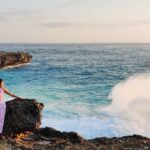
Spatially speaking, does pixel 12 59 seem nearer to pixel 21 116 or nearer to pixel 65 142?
pixel 21 116

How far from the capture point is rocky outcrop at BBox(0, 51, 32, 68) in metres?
62.6

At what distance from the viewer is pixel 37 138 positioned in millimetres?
13812

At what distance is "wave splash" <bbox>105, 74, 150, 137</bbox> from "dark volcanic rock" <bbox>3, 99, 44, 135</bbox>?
7273 mm

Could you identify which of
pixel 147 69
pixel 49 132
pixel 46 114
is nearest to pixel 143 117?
pixel 46 114

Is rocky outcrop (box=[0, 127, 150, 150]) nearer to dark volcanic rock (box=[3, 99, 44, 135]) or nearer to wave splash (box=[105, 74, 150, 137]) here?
dark volcanic rock (box=[3, 99, 44, 135])

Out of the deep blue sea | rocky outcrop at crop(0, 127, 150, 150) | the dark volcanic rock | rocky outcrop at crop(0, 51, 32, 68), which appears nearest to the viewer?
rocky outcrop at crop(0, 127, 150, 150)

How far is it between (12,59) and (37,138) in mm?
52286

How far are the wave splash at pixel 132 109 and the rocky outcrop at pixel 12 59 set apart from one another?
77.9 ft

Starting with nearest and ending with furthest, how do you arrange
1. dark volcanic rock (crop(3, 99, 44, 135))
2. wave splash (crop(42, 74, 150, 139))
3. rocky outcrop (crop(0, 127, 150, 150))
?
rocky outcrop (crop(0, 127, 150, 150)), dark volcanic rock (crop(3, 99, 44, 135)), wave splash (crop(42, 74, 150, 139))

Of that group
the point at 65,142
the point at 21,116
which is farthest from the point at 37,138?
the point at 65,142

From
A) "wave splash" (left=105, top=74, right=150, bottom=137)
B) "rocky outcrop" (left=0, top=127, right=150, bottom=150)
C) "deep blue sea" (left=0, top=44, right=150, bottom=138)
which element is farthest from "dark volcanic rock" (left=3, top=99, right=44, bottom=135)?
"wave splash" (left=105, top=74, right=150, bottom=137)

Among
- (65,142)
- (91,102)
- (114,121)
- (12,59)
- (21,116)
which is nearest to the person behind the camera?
(65,142)

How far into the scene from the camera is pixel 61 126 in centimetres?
2155

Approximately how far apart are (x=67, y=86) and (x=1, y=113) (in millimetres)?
27821
